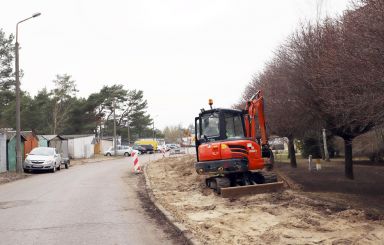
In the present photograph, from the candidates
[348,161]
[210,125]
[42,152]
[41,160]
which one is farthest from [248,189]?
[42,152]

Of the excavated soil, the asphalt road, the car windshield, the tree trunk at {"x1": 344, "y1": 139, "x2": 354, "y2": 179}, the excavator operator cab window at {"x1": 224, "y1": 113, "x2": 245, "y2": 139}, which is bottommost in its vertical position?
the excavated soil

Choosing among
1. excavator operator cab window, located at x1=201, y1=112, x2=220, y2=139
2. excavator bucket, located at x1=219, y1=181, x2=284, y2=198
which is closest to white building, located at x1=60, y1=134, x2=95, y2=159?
excavator operator cab window, located at x1=201, y1=112, x2=220, y2=139

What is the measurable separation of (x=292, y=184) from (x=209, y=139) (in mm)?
3290

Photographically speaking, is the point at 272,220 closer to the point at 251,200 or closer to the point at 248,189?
the point at 251,200

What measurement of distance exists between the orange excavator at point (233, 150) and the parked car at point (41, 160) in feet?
46.5

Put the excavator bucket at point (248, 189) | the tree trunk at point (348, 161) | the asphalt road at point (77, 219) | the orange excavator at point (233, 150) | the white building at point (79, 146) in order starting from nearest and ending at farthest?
the asphalt road at point (77, 219)
the excavator bucket at point (248, 189)
the orange excavator at point (233, 150)
the tree trunk at point (348, 161)
the white building at point (79, 146)

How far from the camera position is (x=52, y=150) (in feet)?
93.5

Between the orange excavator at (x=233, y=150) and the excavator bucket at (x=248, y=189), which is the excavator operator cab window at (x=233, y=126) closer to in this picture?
the orange excavator at (x=233, y=150)

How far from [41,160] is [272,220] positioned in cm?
1985

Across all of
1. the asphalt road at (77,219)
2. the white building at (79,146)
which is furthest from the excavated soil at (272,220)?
the white building at (79,146)

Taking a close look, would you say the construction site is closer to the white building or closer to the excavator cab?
A: the excavator cab

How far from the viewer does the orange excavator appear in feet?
45.6

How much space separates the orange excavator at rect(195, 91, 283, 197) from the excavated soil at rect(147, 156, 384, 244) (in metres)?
1.00

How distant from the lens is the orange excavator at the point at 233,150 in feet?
45.6
